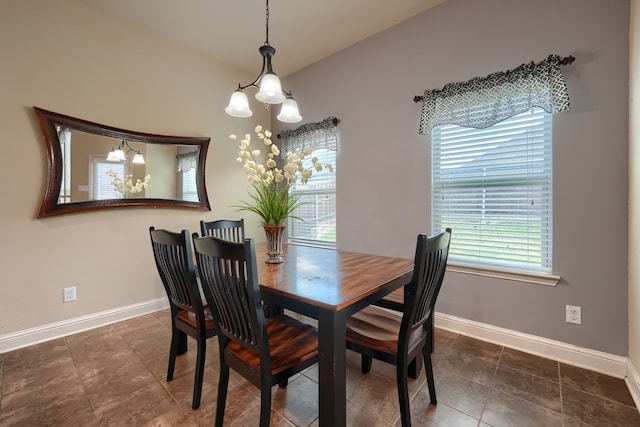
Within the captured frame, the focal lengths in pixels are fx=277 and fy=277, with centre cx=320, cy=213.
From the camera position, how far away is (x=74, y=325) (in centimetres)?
239

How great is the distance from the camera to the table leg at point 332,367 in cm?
109

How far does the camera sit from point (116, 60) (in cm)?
261

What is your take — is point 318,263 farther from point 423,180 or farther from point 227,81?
point 227,81

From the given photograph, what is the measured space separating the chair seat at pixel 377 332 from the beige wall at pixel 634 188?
1.28 m

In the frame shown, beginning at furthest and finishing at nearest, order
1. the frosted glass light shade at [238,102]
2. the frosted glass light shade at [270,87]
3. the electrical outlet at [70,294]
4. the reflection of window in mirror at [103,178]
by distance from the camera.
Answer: the reflection of window in mirror at [103,178] < the electrical outlet at [70,294] < the frosted glass light shade at [238,102] < the frosted glass light shade at [270,87]

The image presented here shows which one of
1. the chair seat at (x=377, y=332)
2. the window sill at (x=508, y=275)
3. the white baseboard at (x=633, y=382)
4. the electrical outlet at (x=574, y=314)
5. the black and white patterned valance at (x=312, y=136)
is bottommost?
the white baseboard at (x=633, y=382)

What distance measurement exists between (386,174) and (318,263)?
137 centimetres

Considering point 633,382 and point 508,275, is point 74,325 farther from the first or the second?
point 633,382

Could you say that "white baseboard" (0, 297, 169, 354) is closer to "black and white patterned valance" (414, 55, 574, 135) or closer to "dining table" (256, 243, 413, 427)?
"dining table" (256, 243, 413, 427)

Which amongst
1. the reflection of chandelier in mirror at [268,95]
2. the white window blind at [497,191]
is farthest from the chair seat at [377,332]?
the reflection of chandelier in mirror at [268,95]

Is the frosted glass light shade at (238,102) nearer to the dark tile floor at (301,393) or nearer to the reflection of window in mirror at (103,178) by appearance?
the reflection of window in mirror at (103,178)

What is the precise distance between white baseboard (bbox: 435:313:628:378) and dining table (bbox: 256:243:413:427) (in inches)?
41.5

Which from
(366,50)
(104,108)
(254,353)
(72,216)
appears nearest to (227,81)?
Result: (104,108)

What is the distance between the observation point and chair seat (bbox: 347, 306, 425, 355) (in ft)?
4.41
